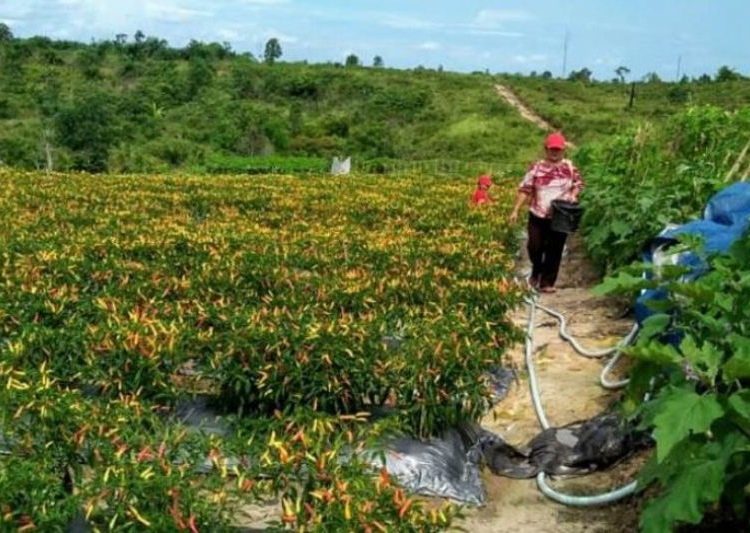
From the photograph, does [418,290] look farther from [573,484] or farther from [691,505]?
[691,505]

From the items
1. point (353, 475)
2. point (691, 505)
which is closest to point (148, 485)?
point (353, 475)

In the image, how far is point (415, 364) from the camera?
14.5 feet

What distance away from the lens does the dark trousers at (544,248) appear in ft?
28.5

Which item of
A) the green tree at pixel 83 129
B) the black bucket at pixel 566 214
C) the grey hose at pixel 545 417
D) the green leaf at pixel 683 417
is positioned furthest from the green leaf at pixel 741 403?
the green tree at pixel 83 129

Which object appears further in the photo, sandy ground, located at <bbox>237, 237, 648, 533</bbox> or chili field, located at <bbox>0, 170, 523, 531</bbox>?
sandy ground, located at <bbox>237, 237, 648, 533</bbox>

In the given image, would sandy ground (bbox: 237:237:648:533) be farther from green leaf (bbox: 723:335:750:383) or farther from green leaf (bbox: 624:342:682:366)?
green leaf (bbox: 723:335:750:383)

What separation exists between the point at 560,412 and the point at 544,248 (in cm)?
370

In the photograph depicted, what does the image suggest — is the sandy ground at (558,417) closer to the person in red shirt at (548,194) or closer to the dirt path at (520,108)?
the person in red shirt at (548,194)

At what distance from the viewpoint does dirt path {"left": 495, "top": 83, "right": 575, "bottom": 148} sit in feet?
167

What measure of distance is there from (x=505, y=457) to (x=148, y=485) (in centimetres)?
235

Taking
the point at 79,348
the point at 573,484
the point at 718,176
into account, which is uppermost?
the point at 718,176

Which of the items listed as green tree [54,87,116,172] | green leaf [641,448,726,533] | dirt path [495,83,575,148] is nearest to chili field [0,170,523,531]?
green leaf [641,448,726,533]

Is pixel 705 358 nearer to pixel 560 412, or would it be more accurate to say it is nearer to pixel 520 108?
pixel 560 412

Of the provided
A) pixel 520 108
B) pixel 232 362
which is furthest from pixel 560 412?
pixel 520 108
